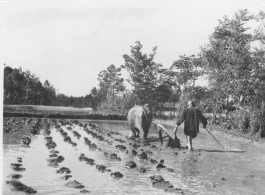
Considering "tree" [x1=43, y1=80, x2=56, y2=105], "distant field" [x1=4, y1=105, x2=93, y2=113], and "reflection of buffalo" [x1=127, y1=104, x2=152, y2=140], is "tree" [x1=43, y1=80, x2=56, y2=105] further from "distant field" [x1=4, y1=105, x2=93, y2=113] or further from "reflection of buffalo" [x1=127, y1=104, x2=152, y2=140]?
"reflection of buffalo" [x1=127, y1=104, x2=152, y2=140]

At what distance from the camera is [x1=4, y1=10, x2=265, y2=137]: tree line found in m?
16.0

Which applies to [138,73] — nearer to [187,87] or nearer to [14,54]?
[187,87]

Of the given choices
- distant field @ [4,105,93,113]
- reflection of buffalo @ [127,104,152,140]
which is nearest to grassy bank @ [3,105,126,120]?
distant field @ [4,105,93,113]

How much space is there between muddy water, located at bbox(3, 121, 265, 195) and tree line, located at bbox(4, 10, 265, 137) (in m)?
2.66

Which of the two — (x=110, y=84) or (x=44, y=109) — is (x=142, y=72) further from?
(x=44, y=109)

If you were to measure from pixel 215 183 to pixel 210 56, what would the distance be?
10.0 m

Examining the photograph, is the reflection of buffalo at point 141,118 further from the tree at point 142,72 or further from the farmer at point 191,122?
the farmer at point 191,122

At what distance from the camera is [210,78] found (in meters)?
18.7

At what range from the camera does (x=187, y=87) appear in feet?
62.2

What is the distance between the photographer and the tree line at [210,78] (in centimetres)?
1602

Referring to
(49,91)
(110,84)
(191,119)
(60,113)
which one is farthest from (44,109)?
(191,119)

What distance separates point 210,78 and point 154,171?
343 inches

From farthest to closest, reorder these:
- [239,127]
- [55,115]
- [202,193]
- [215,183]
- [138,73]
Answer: [55,115], [239,127], [138,73], [215,183], [202,193]

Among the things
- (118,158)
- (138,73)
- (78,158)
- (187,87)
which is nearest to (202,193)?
(118,158)
